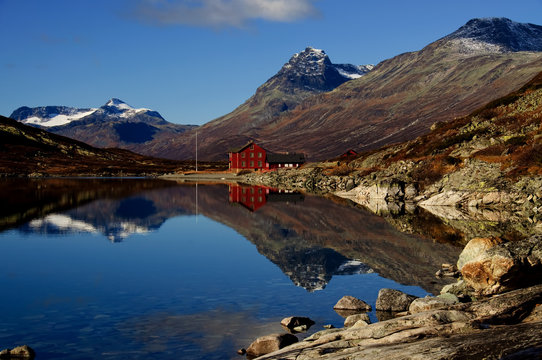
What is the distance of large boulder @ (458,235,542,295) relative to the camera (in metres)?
21.8

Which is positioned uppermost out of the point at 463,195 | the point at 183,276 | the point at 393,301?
the point at 463,195

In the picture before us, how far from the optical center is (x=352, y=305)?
23094 mm

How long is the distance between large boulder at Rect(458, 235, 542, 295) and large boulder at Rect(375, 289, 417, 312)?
9.62 feet

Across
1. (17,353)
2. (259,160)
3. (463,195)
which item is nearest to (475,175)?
(463,195)

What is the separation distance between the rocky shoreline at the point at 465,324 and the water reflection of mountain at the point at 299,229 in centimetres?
479

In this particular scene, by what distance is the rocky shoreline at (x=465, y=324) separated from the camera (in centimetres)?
1361

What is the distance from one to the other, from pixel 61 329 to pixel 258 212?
47922 millimetres

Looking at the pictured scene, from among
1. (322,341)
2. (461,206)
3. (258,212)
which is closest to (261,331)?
(322,341)

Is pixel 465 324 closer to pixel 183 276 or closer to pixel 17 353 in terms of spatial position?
pixel 17 353

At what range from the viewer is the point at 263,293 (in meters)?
26.3

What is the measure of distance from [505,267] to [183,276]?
16.9 meters

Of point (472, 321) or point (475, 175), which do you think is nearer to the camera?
point (472, 321)

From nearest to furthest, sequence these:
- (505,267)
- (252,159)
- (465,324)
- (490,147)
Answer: (465,324) → (505,267) → (490,147) → (252,159)

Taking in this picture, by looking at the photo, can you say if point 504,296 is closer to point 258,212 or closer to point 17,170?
point 258,212
